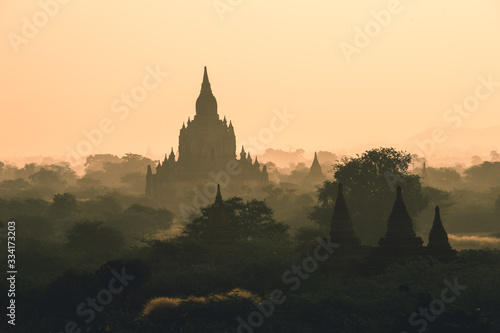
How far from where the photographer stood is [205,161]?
13625 cm

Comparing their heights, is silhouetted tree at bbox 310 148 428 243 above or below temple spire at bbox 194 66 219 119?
below

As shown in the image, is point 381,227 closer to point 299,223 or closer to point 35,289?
point 299,223

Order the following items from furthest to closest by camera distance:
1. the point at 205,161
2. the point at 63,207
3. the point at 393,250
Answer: the point at 205,161 < the point at 63,207 < the point at 393,250

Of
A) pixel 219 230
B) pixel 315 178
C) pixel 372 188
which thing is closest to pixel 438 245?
pixel 219 230

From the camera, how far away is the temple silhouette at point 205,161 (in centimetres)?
13488

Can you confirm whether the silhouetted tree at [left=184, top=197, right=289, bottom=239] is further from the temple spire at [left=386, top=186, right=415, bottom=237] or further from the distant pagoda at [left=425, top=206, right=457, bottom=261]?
the distant pagoda at [left=425, top=206, right=457, bottom=261]

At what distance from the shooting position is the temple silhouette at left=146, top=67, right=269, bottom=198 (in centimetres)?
13488

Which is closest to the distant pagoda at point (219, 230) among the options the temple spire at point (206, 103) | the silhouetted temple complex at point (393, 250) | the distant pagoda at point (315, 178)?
the silhouetted temple complex at point (393, 250)

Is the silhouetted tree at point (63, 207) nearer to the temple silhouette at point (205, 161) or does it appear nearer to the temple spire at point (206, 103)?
the temple silhouette at point (205, 161)

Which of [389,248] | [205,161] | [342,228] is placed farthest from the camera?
[205,161]

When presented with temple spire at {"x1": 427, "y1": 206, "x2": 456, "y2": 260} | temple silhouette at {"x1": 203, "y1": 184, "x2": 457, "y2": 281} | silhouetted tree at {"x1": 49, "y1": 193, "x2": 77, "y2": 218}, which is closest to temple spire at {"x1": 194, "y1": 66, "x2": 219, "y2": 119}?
silhouetted tree at {"x1": 49, "y1": 193, "x2": 77, "y2": 218}

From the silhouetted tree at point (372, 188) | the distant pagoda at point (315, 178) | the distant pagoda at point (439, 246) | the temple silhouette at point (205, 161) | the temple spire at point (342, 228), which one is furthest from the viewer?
the distant pagoda at point (315, 178)

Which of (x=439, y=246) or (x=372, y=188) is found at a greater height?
(x=372, y=188)

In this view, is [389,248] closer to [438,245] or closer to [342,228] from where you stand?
[438,245]
